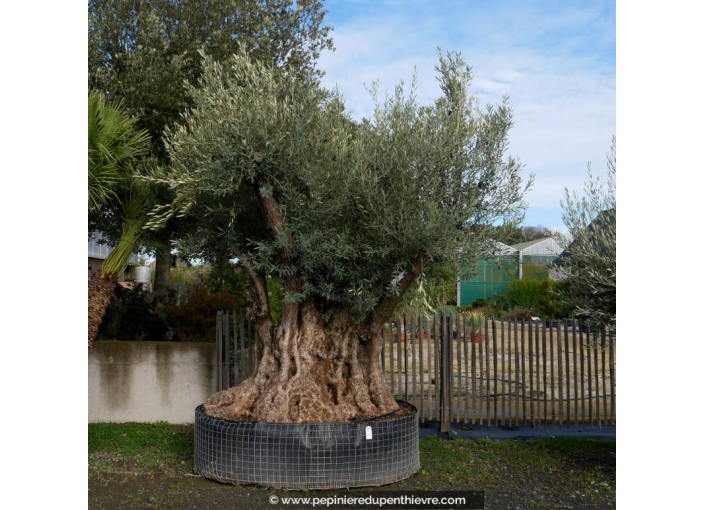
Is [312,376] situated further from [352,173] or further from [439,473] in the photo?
[352,173]

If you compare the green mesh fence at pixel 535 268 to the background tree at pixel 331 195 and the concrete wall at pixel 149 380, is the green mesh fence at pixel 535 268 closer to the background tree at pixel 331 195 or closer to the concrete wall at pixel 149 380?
the concrete wall at pixel 149 380

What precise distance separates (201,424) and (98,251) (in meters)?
22.2

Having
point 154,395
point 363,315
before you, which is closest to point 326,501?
point 363,315

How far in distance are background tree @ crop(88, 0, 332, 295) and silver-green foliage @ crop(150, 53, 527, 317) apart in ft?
13.3

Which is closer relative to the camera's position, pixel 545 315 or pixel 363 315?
pixel 363 315

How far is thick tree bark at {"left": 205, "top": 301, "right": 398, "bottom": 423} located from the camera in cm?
695

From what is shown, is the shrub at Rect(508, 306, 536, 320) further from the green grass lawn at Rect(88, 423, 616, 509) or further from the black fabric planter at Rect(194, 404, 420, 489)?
the black fabric planter at Rect(194, 404, 420, 489)

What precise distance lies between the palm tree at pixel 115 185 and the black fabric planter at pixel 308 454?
325 centimetres

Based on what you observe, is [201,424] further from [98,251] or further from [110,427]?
[98,251]

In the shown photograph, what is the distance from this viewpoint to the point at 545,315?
24.8 m

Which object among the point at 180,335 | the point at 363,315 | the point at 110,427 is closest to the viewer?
the point at 363,315

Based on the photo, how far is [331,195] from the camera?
6504 mm

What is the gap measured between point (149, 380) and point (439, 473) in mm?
5003

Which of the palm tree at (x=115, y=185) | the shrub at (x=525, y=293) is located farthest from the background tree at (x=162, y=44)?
the shrub at (x=525, y=293)
